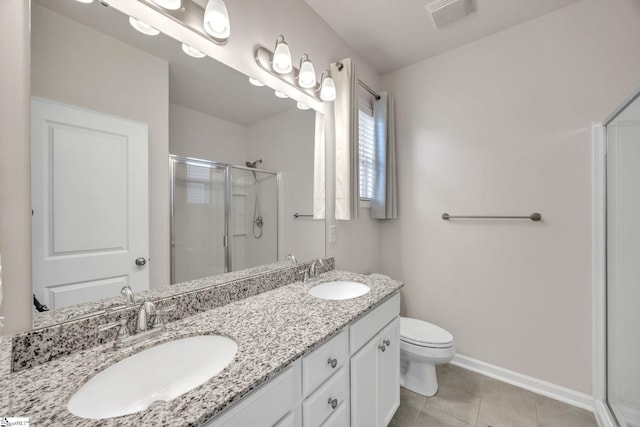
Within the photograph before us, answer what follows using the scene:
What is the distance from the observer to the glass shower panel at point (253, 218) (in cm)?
125

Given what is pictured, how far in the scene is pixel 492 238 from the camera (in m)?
1.90

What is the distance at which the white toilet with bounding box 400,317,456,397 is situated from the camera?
1.62 metres

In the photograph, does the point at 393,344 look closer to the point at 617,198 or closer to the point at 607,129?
the point at 617,198

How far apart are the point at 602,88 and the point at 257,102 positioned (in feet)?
6.71

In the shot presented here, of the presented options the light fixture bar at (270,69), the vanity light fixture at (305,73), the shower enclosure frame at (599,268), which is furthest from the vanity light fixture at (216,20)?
the shower enclosure frame at (599,268)

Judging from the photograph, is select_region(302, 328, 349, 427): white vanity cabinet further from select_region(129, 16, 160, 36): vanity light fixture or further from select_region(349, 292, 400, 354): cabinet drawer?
select_region(129, 16, 160, 36): vanity light fixture

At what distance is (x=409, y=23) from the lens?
1.76m

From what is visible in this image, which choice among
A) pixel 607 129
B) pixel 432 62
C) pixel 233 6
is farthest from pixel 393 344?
pixel 432 62

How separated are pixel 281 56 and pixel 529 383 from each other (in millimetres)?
2638

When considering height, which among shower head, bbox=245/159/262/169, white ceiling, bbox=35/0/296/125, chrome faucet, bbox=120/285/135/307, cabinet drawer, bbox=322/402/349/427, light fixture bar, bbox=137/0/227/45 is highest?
light fixture bar, bbox=137/0/227/45

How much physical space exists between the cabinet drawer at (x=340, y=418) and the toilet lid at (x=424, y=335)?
2.71 feet

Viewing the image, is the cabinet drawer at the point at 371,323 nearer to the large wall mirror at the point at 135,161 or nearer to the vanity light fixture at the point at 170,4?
the large wall mirror at the point at 135,161

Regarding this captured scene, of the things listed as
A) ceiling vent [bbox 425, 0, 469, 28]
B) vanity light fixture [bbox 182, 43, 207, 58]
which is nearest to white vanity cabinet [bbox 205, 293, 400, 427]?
vanity light fixture [bbox 182, 43, 207, 58]

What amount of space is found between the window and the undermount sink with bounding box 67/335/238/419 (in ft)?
5.35
